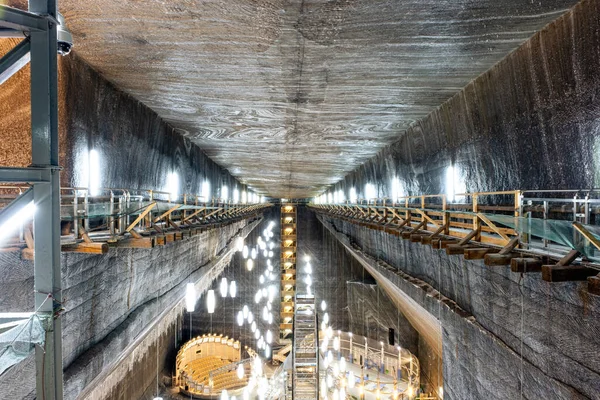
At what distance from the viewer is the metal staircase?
1331cm

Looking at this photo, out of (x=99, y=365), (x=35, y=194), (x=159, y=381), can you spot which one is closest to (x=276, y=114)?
(x=99, y=365)

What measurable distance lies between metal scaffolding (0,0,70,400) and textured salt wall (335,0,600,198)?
5.70 metres

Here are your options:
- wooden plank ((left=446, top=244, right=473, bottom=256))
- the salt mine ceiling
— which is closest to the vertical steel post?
the salt mine ceiling

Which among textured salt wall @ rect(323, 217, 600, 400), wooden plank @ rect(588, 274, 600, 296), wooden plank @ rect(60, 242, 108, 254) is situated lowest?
textured salt wall @ rect(323, 217, 600, 400)

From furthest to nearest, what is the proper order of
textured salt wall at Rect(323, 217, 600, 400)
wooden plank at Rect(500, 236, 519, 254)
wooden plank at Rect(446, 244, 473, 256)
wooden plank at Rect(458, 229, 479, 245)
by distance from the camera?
wooden plank at Rect(458, 229, 479, 245) → wooden plank at Rect(446, 244, 473, 256) → wooden plank at Rect(500, 236, 519, 254) → textured salt wall at Rect(323, 217, 600, 400)

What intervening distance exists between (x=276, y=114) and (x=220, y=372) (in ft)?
67.1

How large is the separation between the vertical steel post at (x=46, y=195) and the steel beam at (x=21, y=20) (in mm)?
34

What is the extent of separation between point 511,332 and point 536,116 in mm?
3449

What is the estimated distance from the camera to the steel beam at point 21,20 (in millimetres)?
1768

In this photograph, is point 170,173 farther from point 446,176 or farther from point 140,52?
point 446,176

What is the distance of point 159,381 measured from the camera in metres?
19.9

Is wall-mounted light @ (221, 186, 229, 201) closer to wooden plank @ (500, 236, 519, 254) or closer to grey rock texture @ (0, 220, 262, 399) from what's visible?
grey rock texture @ (0, 220, 262, 399)

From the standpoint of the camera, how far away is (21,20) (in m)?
1.88

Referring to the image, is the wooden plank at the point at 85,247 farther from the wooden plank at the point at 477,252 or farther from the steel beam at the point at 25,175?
the wooden plank at the point at 477,252
